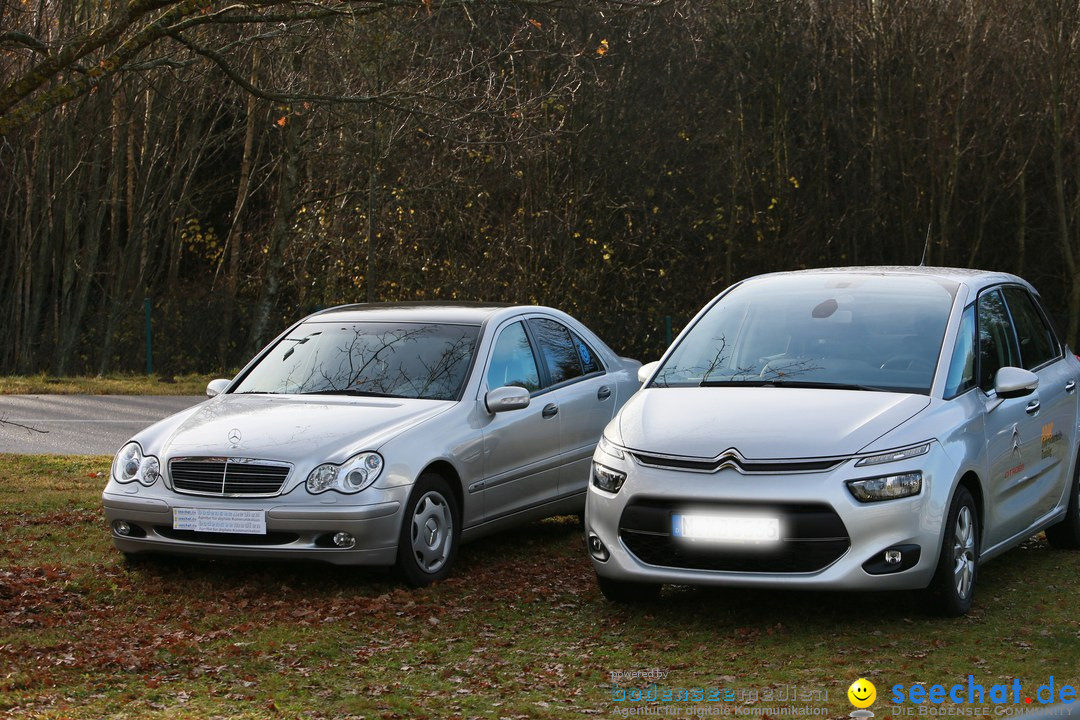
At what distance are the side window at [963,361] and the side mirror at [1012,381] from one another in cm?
14

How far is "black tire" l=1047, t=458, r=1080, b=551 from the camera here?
9000 millimetres

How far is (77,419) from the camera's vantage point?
18625 mm

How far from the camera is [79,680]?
19.7ft

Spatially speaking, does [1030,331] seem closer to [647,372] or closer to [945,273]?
[945,273]

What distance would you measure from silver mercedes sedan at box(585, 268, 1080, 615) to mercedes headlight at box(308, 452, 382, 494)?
51.1 inches

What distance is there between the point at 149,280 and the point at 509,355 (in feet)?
79.9

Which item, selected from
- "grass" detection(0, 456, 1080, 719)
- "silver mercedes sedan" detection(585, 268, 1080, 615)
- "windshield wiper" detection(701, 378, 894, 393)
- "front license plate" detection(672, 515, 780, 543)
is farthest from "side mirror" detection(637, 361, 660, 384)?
"front license plate" detection(672, 515, 780, 543)

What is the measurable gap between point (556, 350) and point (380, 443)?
7.38 feet

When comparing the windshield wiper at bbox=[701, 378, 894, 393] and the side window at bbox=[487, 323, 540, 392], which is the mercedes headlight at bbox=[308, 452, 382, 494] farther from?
the windshield wiper at bbox=[701, 378, 894, 393]

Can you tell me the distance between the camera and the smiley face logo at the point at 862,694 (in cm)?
552

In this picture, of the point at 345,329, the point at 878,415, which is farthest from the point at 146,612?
the point at 878,415

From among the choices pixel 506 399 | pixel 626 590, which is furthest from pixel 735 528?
pixel 506 399

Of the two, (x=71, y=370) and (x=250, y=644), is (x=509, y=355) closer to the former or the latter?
(x=250, y=644)

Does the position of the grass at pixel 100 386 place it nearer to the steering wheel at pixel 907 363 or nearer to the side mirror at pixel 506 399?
the side mirror at pixel 506 399
